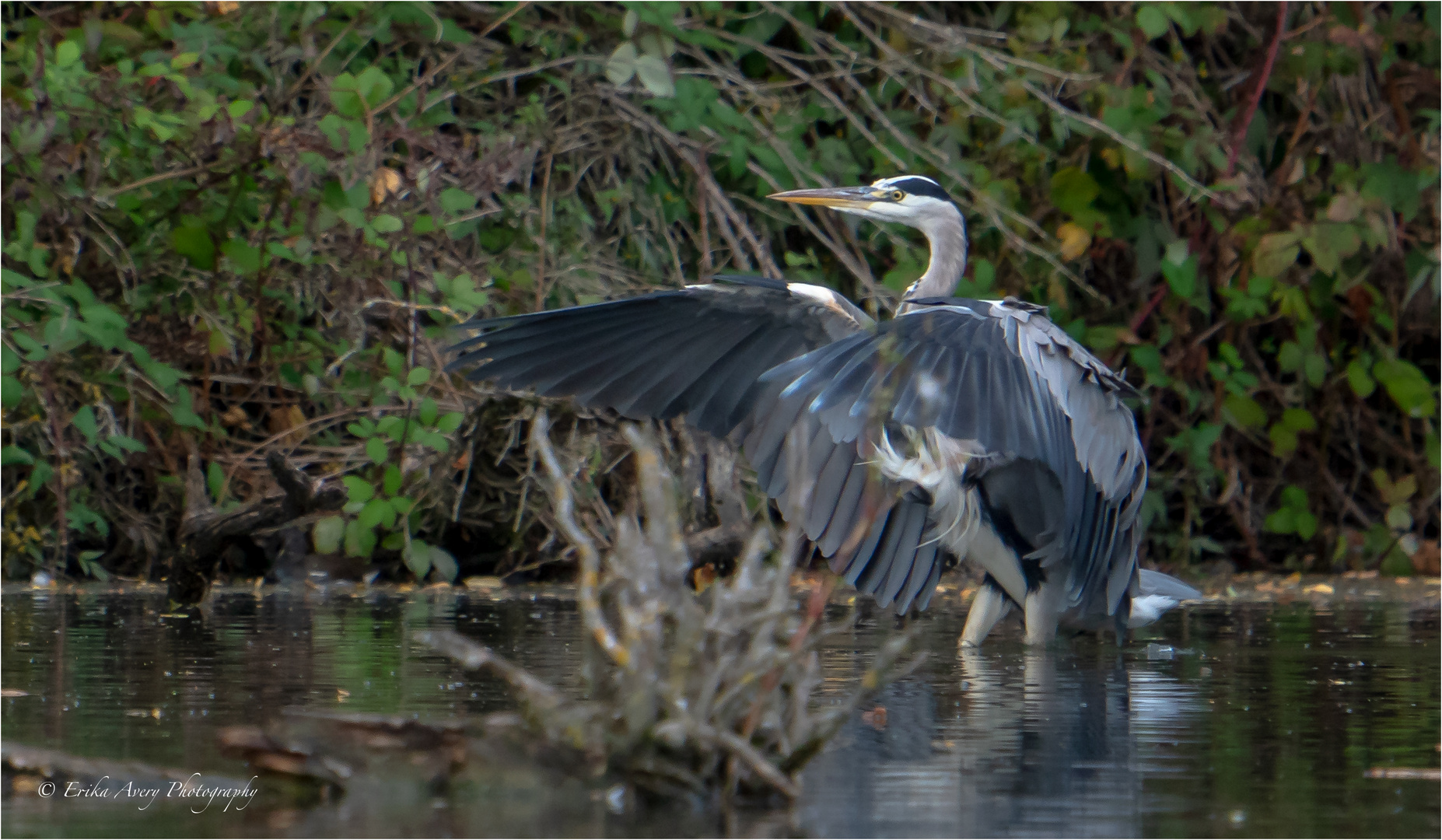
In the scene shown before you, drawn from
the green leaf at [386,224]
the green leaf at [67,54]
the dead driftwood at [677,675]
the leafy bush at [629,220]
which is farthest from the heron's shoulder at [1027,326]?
the green leaf at [67,54]

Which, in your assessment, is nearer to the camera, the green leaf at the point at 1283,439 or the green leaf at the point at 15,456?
the green leaf at the point at 15,456

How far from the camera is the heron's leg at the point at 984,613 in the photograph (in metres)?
5.88

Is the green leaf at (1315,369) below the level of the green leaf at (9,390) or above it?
above

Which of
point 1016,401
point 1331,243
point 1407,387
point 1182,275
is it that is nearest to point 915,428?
point 1016,401

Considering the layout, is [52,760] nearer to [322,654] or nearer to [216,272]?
[322,654]

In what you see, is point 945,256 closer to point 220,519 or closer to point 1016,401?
point 1016,401

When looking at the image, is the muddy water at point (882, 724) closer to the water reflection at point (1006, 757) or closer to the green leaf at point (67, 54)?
the water reflection at point (1006, 757)

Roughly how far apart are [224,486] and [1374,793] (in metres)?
5.91

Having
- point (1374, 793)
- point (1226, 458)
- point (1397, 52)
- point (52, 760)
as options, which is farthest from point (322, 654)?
point (1397, 52)

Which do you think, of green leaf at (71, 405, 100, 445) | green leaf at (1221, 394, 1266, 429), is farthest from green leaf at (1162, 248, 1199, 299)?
green leaf at (71, 405, 100, 445)

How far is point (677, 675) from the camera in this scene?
3002mm

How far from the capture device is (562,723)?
305 cm

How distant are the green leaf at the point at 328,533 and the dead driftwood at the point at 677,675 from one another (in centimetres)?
461

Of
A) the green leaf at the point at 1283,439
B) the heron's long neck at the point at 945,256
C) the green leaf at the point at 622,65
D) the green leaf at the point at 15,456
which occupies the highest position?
the green leaf at the point at 622,65
